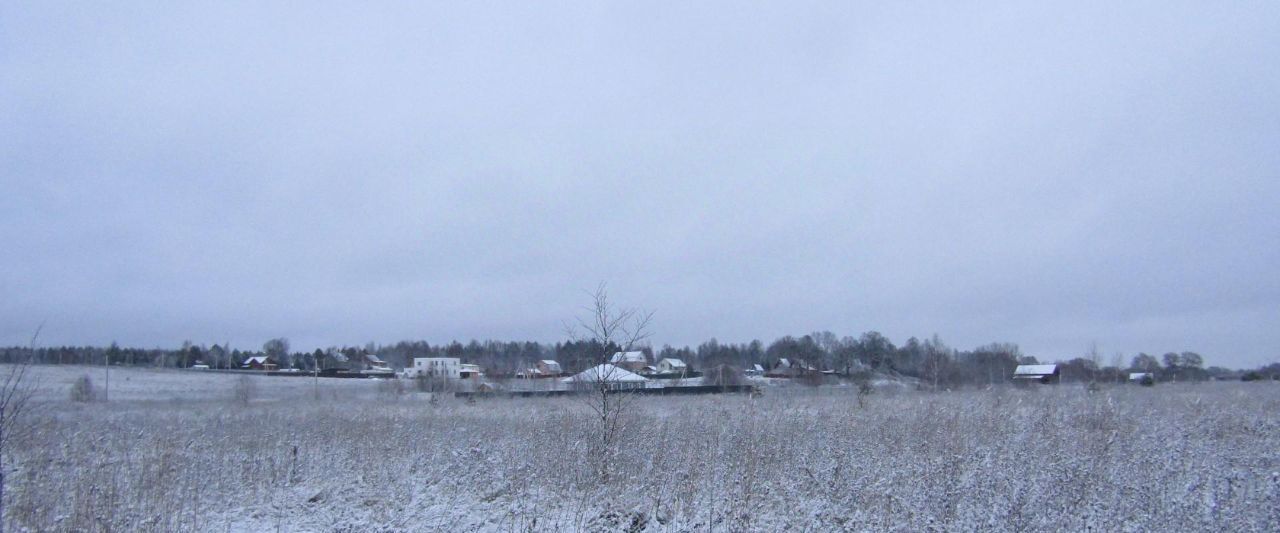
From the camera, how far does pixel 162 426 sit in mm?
19812

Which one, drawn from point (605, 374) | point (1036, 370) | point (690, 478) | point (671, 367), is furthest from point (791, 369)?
point (690, 478)

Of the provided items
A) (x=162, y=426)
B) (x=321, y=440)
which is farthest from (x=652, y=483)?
(x=162, y=426)

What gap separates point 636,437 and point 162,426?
46.9 feet

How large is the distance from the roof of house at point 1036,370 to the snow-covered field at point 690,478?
213ft

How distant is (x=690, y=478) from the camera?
33.4 ft

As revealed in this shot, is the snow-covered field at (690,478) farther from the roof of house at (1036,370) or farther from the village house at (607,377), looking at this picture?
the roof of house at (1036,370)

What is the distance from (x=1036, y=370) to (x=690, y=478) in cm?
7919

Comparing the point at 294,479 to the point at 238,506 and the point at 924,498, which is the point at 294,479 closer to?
the point at 238,506

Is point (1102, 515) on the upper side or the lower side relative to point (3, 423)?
lower

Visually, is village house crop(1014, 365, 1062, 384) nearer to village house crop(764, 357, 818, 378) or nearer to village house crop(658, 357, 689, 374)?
village house crop(764, 357, 818, 378)

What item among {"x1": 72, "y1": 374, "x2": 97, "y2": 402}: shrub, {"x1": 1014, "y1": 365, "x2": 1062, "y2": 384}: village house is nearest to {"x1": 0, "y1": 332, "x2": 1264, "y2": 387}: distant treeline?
{"x1": 1014, "y1": 365, "x2": 1062, "y2": 384}: village house

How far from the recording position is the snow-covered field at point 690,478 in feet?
27.9

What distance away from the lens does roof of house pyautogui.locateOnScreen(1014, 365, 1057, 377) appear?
74.8m

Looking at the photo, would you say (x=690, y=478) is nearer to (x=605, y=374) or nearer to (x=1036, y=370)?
(x=605, y=374)
